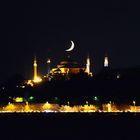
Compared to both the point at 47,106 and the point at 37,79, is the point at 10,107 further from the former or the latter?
the point at 37,79

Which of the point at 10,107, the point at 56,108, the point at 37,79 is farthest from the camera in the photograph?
the point at 37,79

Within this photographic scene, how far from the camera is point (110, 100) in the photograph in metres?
148
